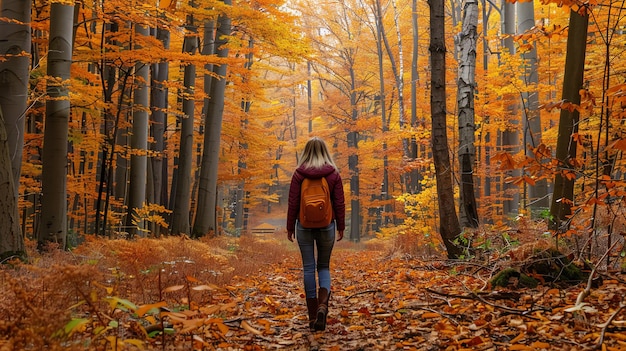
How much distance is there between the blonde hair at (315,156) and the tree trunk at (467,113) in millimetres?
3624

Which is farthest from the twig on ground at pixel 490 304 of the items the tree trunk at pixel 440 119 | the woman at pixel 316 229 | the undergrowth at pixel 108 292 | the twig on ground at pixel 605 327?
the tree trunk at pixel 440 119

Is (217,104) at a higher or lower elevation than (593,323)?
higher

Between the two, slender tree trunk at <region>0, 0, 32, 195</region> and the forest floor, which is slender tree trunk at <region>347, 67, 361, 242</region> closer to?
the forest floor

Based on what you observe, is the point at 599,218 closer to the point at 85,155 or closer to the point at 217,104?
the point at 217,104

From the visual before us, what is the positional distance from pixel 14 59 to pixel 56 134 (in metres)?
1.39

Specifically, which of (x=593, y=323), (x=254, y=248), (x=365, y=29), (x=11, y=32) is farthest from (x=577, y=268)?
(x=365, y=29)

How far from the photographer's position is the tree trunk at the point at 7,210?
5777 millimetres

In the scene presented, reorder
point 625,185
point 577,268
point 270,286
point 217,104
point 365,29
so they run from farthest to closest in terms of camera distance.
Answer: point 365,29 → point 217,104 → point 270,286 → point 577,268 → point 625,185

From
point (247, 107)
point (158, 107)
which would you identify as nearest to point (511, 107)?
point (158, 107)

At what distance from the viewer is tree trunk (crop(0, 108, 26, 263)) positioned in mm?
5777

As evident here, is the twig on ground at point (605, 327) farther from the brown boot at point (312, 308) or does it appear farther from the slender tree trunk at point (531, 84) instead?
the slender tree trunk at point (531, 84)

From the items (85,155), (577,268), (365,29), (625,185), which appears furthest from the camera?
(365,29)

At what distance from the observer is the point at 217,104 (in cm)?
1327

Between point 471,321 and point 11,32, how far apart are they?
7683 mm
